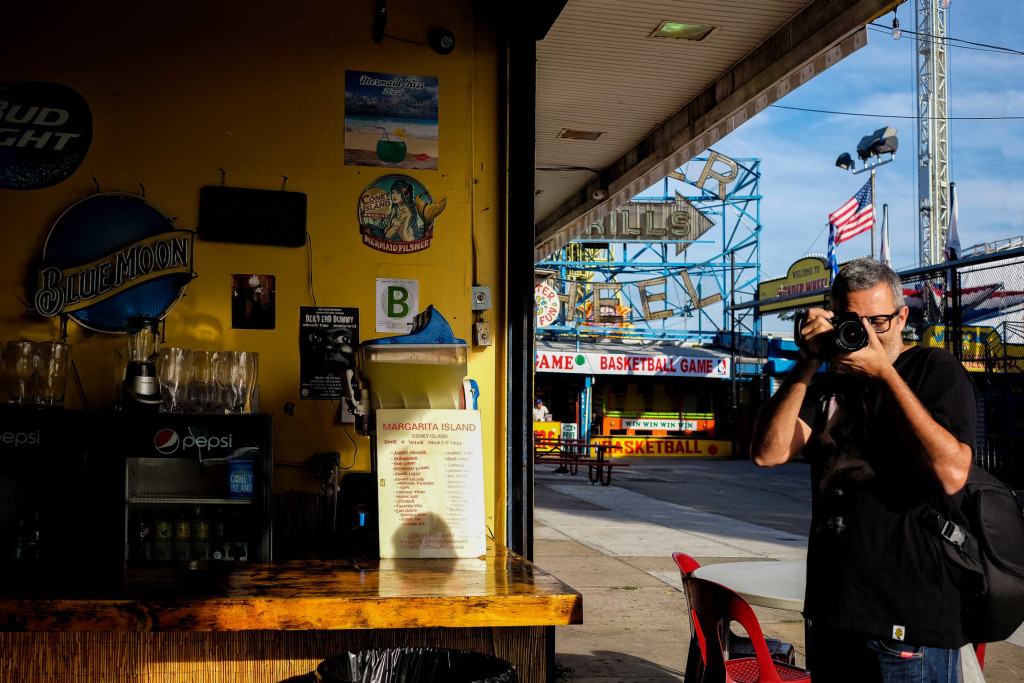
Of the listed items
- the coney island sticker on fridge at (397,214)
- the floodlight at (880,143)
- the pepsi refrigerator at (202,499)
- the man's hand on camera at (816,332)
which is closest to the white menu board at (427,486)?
the pepsi refrigerator at (202,499)

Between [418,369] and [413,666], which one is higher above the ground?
[418,369]

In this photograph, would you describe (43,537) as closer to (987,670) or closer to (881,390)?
(881,390)

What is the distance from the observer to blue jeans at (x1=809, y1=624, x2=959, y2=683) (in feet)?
6.49

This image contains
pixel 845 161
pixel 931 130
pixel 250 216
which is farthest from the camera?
pixel 931 130

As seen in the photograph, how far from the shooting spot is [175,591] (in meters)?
2.56

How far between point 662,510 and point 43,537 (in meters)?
10.9

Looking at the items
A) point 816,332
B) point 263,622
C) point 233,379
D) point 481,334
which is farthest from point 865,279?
point 233,379

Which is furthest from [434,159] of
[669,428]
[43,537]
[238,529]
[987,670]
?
[669,428]

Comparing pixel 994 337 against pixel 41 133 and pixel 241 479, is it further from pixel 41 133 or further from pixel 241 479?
pixel 41 133

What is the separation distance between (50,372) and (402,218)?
1.59m

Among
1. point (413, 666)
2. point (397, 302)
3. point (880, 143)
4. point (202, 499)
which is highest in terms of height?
point (880, 143)

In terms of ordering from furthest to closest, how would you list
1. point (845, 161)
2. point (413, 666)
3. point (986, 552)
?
1. point (845, 161)
2. point (413, 666)
3. point (986, 552)

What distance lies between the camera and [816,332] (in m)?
2.07

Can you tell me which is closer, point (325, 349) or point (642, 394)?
point (325, 349)
